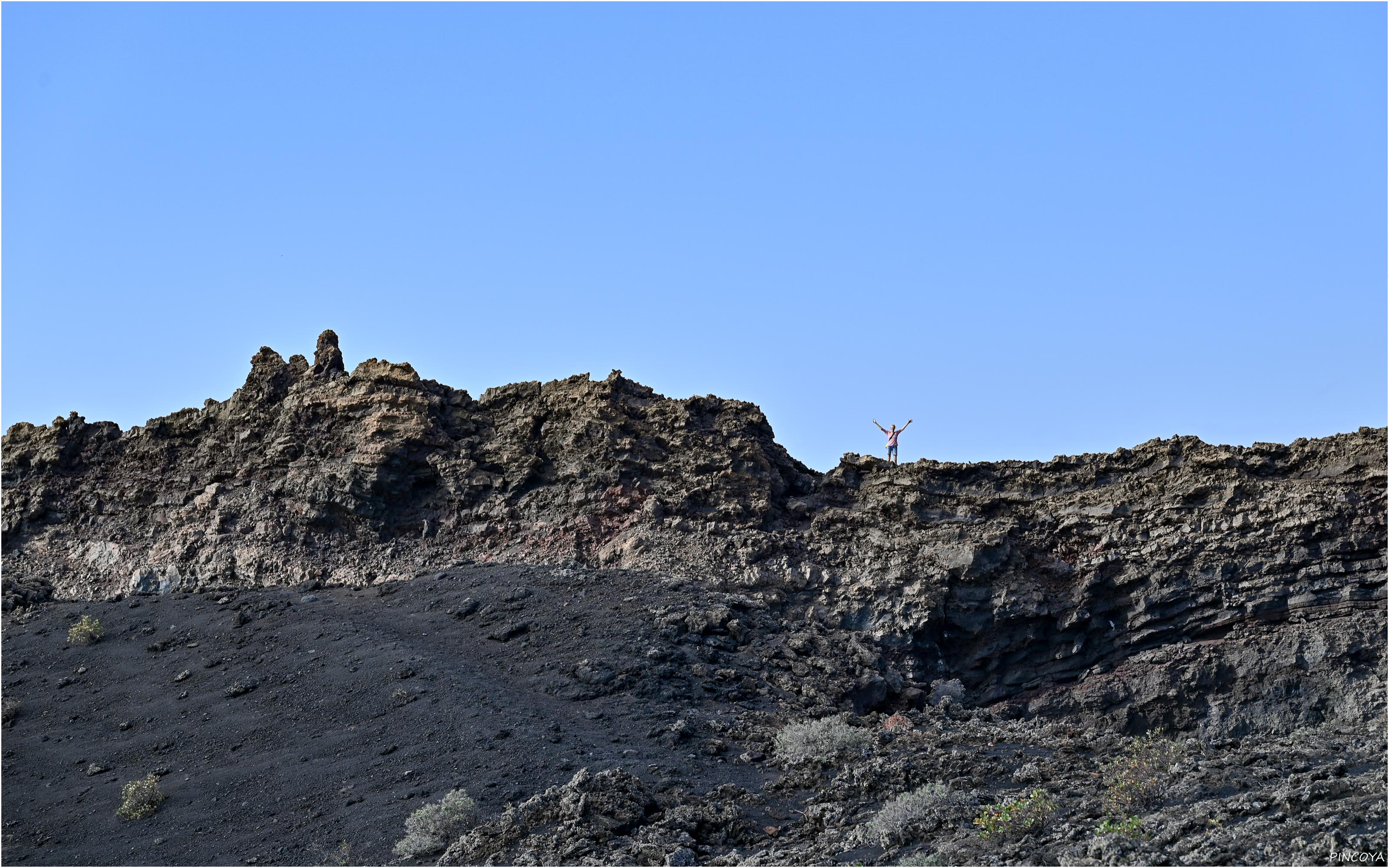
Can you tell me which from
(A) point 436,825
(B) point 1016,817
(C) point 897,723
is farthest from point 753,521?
(B) point 1016,817

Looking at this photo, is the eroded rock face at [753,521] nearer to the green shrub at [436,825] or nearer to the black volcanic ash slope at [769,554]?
the black volcanic ash slope at [769,554]

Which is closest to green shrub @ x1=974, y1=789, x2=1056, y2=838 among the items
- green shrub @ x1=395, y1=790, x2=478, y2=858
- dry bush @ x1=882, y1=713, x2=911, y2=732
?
dry bush @ x1=882, y1=713, x2=911, y2=732

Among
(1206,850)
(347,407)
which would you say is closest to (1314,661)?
(1206,850)

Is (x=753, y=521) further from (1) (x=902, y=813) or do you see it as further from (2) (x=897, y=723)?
(1) (x=902, y=813)

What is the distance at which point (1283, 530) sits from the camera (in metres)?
22.9

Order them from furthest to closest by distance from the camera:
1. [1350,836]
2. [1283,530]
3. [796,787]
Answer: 1. [1283,530]
2. [796,787]
3. [1350,836]

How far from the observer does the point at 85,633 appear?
24312 mm

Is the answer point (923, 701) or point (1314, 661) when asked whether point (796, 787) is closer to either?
point (923, 701)

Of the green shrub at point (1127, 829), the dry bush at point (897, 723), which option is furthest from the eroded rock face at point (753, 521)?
the green shrub at point (1127, 829)

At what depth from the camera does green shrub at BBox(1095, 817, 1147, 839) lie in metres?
11.8

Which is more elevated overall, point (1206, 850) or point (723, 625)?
point (723, 625)

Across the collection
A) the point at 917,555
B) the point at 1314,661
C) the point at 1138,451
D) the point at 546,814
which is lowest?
the point at 546,814

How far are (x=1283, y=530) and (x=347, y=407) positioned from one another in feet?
59.5

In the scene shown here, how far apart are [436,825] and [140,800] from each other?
475 cm
